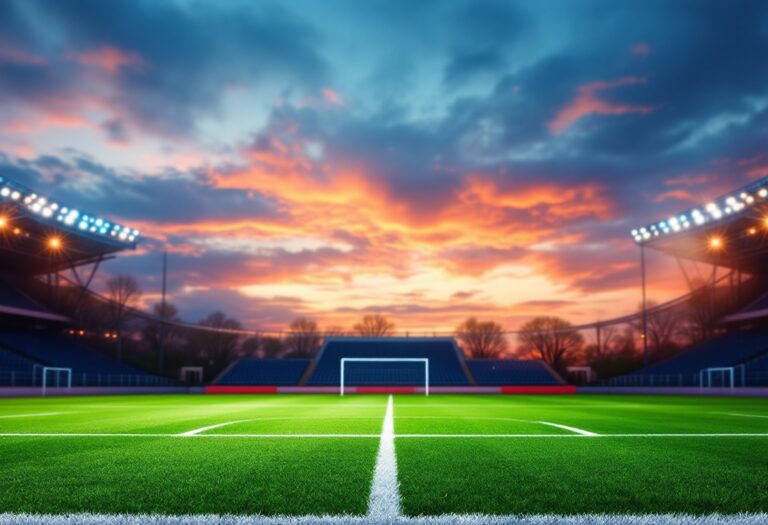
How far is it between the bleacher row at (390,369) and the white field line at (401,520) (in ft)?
145

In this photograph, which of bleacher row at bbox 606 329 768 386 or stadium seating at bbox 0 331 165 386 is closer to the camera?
bleacher row at bbox 606 329 768 386

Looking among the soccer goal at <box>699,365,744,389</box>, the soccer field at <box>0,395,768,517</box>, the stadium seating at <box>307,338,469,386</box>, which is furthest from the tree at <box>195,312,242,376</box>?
the soccer field at <box>0,395,768,517</box>

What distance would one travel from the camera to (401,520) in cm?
307

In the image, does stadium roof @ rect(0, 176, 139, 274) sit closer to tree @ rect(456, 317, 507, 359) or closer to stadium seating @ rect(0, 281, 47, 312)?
stadium seating @ rect(0, 281, 47, 312)

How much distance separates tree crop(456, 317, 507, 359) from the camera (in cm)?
7300

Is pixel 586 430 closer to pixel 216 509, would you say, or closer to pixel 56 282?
pixel 216 509

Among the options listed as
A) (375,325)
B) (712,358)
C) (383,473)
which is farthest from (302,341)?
(383,473)

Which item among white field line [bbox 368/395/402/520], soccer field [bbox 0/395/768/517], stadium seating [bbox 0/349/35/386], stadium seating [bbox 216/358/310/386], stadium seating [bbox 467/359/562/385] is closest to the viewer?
white field line [bbox 368/395/402/520]

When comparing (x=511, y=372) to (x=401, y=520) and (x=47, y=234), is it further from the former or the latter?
(x=401, y=520)

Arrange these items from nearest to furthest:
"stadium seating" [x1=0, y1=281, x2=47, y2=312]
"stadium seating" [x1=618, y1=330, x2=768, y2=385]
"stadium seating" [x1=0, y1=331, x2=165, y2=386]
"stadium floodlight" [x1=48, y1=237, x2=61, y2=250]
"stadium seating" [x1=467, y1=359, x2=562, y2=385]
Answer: "stadium seating" [x1=0, y1=331, x2=165, y2=386]
"stadium seating" [x1=618, y1=330, x2=768, y2=385]
"stadium seating" [x1=0, y1=281, x2=47, y2=312]
"stadium floodlight" [x1=48, y1=237, x2=61, y2=250]
"stadium seating" [x1=467, y1=359, x2=562, y2=385]

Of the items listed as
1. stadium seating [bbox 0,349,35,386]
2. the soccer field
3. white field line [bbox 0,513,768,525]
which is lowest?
stadium seating [bbox 0,349,35,386]

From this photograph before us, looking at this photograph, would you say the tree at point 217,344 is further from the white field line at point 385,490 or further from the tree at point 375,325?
the white field line at point 385,490

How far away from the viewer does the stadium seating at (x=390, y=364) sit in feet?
160

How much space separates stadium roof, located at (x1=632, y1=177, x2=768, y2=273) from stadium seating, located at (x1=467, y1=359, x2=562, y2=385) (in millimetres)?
14046
